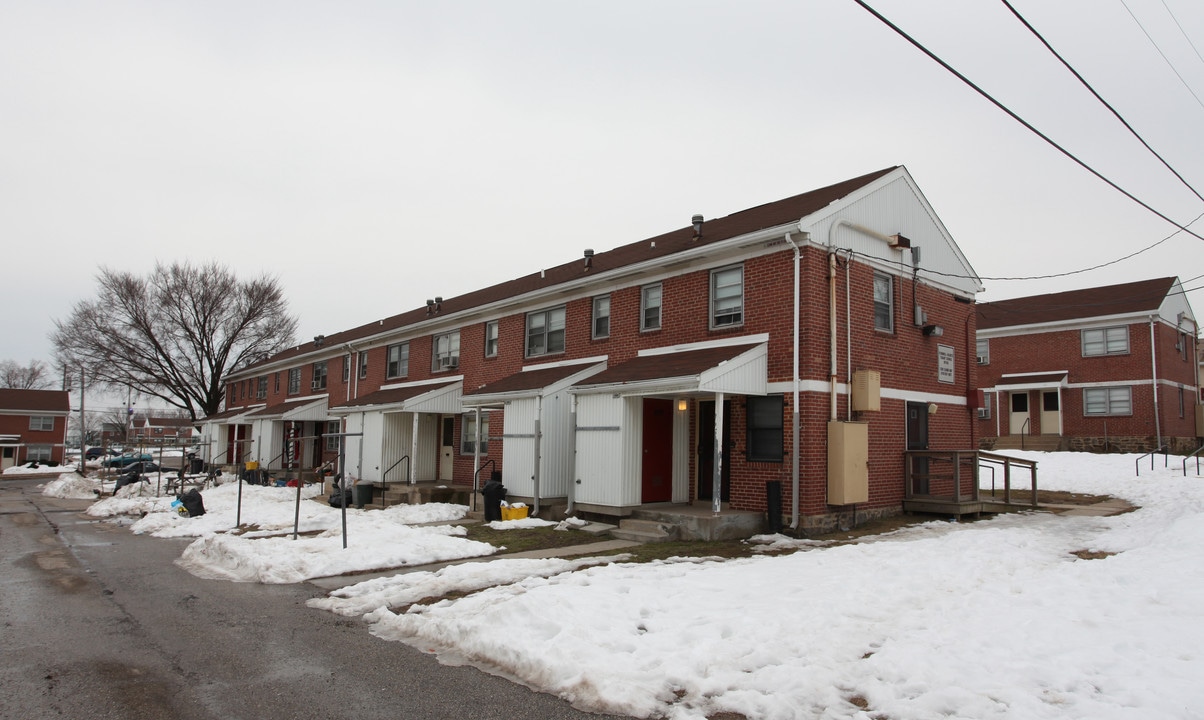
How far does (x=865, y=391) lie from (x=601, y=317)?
6923 mm

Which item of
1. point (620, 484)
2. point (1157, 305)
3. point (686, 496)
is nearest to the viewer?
point (620, 484)

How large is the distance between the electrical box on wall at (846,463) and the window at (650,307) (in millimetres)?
4871

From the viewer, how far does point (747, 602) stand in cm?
822

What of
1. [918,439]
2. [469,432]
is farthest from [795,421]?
[469,432]

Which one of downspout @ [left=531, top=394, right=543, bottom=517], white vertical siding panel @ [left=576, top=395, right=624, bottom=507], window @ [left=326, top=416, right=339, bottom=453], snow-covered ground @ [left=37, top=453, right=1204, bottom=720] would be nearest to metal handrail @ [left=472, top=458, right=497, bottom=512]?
downspout @ [left=531, top=394, right=543, bottom=517]

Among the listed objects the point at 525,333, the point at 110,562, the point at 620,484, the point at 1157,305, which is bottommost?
the point at 110,562

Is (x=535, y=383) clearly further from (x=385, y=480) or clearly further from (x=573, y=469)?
(x=385, y=480)

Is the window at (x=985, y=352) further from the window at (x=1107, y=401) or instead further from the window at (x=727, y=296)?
A: the window at (x=727, y=296)

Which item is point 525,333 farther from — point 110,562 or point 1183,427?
point 1183,427

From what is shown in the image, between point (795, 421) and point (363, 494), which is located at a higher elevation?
point (795, 421)

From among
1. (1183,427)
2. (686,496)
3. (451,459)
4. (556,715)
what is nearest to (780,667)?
(556,715)

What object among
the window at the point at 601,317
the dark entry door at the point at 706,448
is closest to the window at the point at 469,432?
the window at the point at 601,317

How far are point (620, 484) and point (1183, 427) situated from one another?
94.6ft

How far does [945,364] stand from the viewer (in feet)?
58.2
